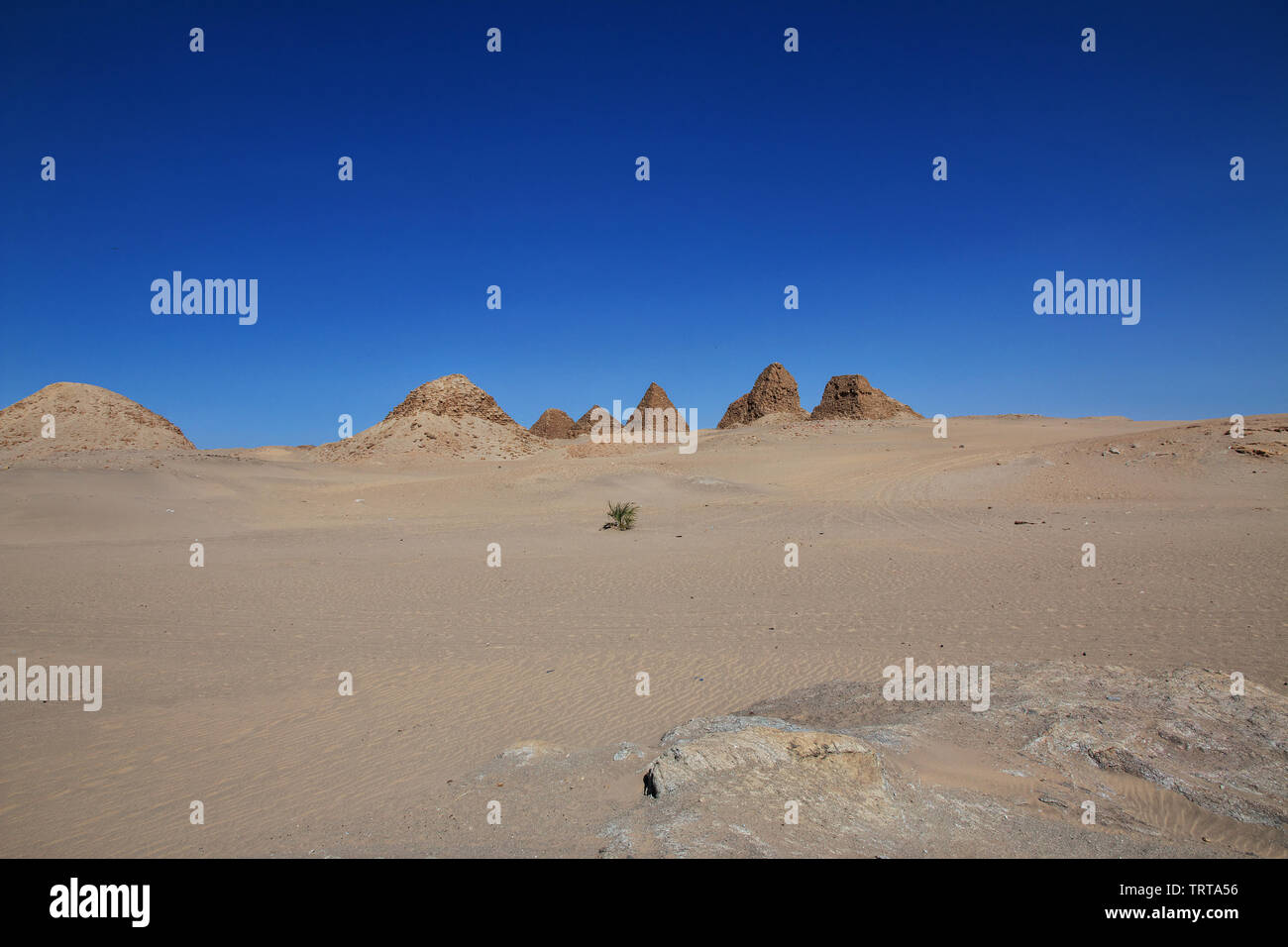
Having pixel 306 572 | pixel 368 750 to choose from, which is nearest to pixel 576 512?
pixel 306 572

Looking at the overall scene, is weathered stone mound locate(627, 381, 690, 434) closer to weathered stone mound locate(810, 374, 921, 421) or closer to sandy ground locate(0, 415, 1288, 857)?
weathered stone mound locate(810, 374, 921, 421)

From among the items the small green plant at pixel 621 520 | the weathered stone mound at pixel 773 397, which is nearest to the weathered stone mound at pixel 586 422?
the weathered stone mound at pixel 773 397

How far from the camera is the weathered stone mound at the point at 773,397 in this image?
206 ft

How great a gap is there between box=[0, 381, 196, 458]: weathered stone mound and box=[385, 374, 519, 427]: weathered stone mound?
13323 mm

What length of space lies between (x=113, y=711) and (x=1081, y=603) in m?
13.0

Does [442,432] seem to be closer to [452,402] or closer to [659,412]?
[452,402]

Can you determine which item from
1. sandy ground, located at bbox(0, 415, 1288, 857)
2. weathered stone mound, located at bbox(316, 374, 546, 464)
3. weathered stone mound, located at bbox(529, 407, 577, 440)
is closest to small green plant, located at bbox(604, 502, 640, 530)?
sandy ground, located at bbox(0, 415, 1288, 857)

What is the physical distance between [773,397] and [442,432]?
33.5 metres

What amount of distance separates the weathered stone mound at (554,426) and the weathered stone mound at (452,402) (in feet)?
92.1

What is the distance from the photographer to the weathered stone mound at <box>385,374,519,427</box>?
44.4 m
